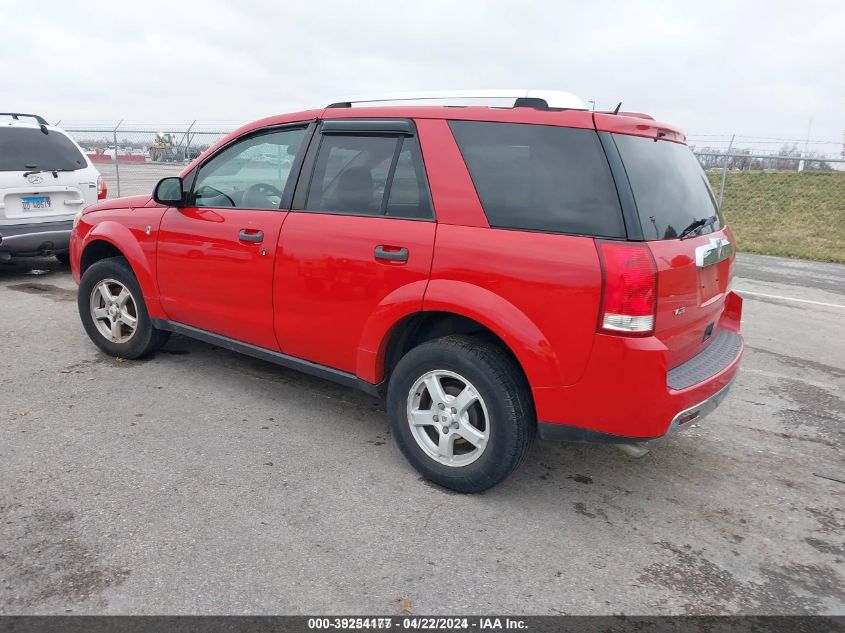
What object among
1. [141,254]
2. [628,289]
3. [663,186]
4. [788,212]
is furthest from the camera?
[788,212]

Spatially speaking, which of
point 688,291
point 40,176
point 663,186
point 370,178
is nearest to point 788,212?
point 663,186

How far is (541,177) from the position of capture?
296 centimetres

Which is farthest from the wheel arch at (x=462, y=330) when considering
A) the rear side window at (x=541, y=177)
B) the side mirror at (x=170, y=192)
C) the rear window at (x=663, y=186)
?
the side mirror at (x=170, y=192)

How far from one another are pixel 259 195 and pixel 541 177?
192cm

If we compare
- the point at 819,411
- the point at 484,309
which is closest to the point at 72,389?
the point at 484,309

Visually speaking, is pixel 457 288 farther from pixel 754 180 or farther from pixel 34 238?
pixel 754 180

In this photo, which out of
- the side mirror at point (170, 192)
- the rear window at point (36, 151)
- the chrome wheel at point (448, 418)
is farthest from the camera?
the rear window at point (36, 151)

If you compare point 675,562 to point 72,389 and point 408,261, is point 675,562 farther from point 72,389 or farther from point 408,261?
point 72,389

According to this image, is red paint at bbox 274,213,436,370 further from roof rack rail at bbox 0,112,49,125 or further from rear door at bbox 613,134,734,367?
roof rack rail at bbox 0,112,49,125

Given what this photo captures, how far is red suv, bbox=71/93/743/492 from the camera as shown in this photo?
2.76 m

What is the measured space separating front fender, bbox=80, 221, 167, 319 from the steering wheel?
0.88 metres

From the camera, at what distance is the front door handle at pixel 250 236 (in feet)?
12.6

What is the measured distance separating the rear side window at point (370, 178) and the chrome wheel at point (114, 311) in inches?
77.6

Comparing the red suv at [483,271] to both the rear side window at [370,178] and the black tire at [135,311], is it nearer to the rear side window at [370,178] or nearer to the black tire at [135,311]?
the rear side window at [370,178]
